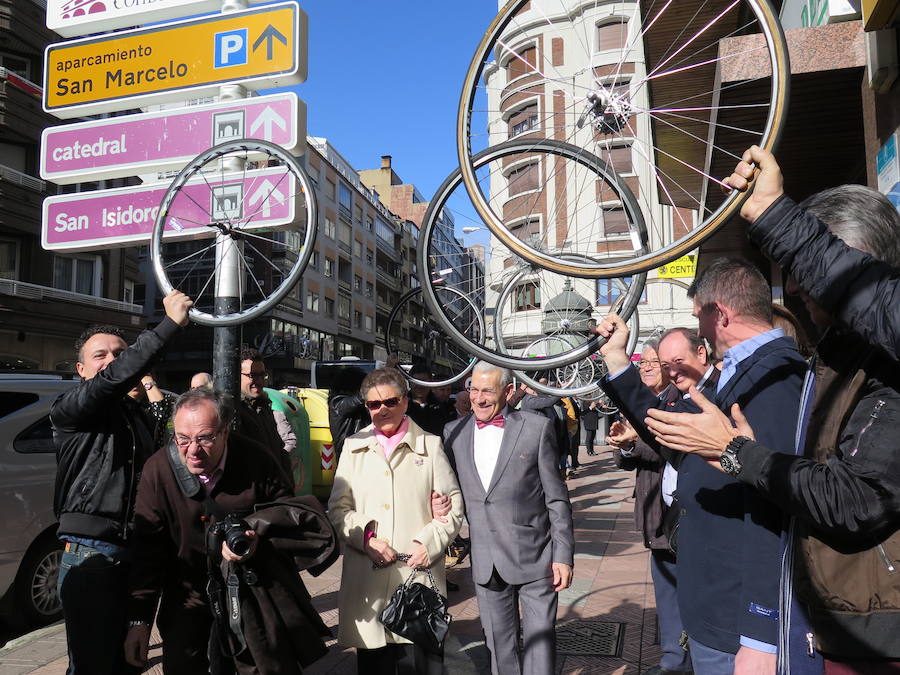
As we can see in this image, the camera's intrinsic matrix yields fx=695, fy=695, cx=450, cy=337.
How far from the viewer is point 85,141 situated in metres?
5.72

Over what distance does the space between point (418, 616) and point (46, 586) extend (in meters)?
4.07

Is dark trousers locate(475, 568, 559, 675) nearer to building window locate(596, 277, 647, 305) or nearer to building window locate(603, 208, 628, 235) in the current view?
building window locate(596, 277, 647, 305)

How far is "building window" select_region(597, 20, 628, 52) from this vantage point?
133 inches

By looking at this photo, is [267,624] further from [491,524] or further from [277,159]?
[277,159]

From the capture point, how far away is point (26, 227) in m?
24.2

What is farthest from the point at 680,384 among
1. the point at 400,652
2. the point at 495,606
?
the point at 400,652

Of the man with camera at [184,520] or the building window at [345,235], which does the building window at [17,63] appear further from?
the man with camera at [184,520]

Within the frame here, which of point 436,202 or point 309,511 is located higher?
point 436,202

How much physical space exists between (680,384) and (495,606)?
1.58 meters

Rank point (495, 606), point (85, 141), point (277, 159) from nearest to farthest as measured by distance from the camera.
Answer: point (495, 606)
point (277, 159)
point (85, 141)

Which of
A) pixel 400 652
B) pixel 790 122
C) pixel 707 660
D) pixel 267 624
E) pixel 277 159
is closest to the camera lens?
pixel 707 660

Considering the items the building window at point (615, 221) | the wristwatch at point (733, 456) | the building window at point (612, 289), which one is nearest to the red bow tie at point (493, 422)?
the building window at point (612, 289)

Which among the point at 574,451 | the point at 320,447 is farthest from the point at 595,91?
the point at 574,451

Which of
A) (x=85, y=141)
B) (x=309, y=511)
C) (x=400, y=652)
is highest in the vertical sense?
(x=85, y=141)
